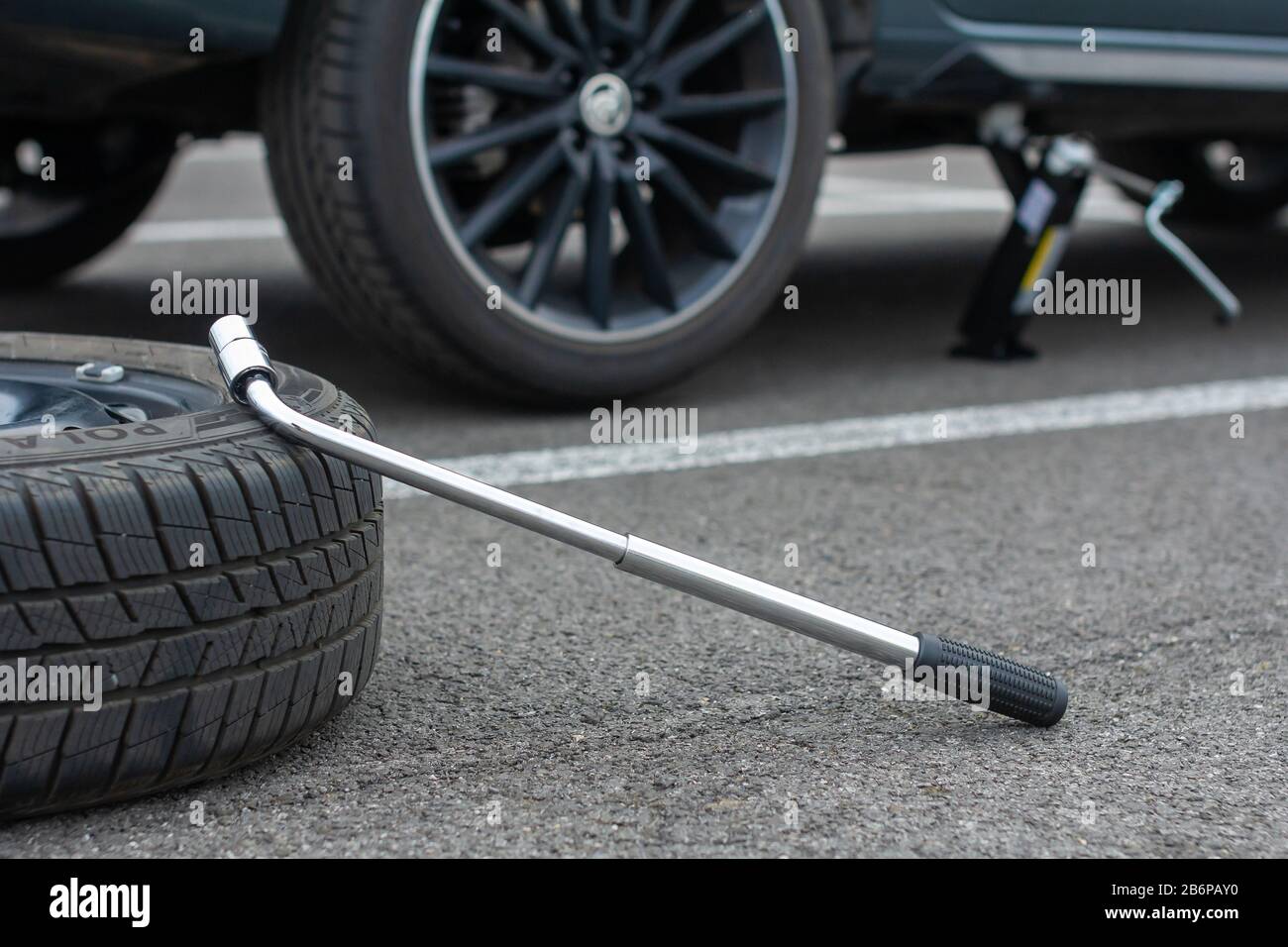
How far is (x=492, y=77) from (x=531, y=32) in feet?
0.38

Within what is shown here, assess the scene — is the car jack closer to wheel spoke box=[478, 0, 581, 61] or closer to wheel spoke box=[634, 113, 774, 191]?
wheel spoke box=[634, 113, 774, 191]

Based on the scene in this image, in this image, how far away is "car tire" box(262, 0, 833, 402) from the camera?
247 centimetres

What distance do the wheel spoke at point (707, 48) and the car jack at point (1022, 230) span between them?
81cm

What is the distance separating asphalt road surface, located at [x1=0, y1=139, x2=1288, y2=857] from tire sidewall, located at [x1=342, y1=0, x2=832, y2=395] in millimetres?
139

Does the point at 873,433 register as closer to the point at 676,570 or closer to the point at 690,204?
the point at 690,204

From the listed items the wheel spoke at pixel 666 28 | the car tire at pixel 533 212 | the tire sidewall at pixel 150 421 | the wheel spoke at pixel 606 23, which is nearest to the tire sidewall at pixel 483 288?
the car tire at pixel 533 212

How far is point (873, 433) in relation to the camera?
2.78 metres

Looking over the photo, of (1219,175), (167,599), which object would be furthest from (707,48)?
(1219,175)

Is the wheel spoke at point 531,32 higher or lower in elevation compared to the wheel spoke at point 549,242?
higher

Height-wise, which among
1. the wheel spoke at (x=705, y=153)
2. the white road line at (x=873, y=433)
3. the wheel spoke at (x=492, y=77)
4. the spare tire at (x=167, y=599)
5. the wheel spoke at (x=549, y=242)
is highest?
the wheel spoke at (x=492, y=77)

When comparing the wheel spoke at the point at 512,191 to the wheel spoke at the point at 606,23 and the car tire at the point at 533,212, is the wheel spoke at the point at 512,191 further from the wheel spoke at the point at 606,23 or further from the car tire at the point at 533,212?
the wheel spoke at the point at 606,23

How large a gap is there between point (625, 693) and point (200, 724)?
1.61 ft

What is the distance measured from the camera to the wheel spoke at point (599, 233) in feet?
8.87
